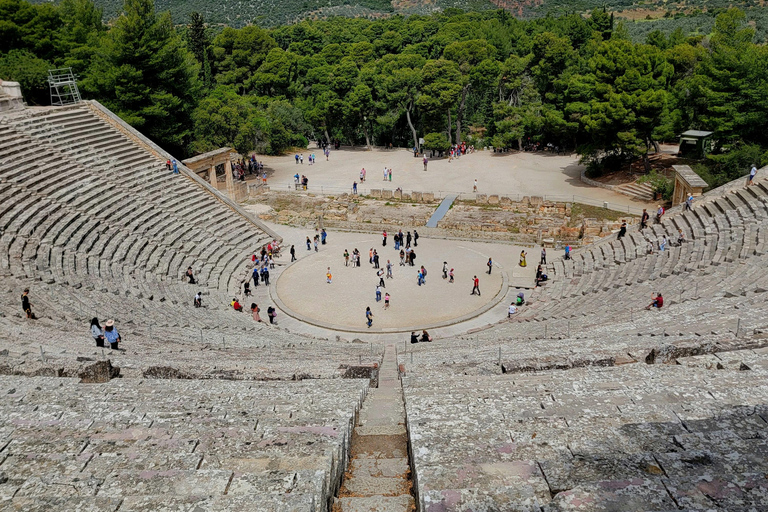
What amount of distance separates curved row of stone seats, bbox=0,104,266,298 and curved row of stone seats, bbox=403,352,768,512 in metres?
16.5

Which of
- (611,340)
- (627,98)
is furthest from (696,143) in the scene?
(611,340)

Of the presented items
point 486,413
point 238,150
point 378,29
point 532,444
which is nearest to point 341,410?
point 486,413

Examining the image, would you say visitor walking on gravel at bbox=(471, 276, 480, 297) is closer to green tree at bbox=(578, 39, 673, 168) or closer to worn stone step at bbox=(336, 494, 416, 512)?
worn stone step at bbox=(336, 494, 416, 512)

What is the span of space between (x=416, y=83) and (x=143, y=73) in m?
24.4

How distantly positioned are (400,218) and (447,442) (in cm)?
2832

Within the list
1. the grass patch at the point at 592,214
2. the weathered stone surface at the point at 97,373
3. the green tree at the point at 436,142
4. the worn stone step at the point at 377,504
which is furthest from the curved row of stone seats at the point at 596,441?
the green tree at the point at 436,142

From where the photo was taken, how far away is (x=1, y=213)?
21.9 m

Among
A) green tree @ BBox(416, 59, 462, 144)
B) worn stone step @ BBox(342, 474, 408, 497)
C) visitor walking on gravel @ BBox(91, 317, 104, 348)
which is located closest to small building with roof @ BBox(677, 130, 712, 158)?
green tree @ BBox(416, 59, 462, 144)

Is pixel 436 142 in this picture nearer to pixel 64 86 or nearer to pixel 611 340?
pixel 64 86

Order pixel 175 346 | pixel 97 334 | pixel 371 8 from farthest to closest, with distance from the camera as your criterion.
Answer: pixel 371 8 → pixel 175 346 → pixel 97 334

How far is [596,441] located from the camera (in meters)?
7.15

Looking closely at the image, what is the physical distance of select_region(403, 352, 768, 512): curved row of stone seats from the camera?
579cm

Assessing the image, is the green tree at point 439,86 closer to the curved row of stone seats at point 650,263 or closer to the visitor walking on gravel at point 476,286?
the curved row of stone seats at point 650,263

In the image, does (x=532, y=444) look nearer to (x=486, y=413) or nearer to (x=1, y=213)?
(x=486, y=413)
